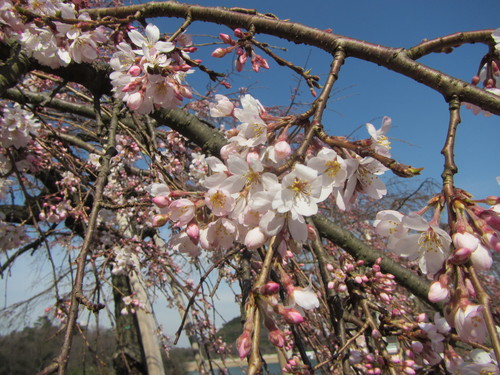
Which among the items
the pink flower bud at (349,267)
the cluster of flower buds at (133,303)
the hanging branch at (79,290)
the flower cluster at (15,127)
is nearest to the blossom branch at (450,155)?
the hanging branch at (79,290)

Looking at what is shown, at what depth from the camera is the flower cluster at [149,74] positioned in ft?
3.34

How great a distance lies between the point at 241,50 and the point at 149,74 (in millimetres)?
411

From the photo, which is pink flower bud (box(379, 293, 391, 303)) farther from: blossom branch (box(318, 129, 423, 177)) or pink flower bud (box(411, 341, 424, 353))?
blossom branch (box(318, 129, 423, 177))

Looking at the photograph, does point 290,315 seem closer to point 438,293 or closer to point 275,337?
point 275,337

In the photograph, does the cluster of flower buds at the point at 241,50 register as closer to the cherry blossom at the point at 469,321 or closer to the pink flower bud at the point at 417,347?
the cherry blossom at the point at 469,321

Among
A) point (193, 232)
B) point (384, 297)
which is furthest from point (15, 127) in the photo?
point (384, 297)

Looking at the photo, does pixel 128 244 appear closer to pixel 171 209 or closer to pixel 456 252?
pixel 171 209

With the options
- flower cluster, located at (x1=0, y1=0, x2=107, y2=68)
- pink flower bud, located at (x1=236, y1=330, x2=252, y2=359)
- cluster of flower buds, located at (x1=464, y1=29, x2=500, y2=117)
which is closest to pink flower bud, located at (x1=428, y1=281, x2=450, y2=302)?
pink flower bud, located at (x1=236, y1=330, x2=252, y2=359)

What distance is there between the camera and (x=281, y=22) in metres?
1.09

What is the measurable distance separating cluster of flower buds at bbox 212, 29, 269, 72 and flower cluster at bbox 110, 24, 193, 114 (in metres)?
0.19

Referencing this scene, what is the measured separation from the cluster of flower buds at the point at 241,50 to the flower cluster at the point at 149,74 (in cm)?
19

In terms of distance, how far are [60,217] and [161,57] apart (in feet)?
10.5

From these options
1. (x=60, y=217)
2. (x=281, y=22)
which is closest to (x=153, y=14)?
(x=281, y=22)

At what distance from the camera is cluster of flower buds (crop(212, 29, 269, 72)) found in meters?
1.15
